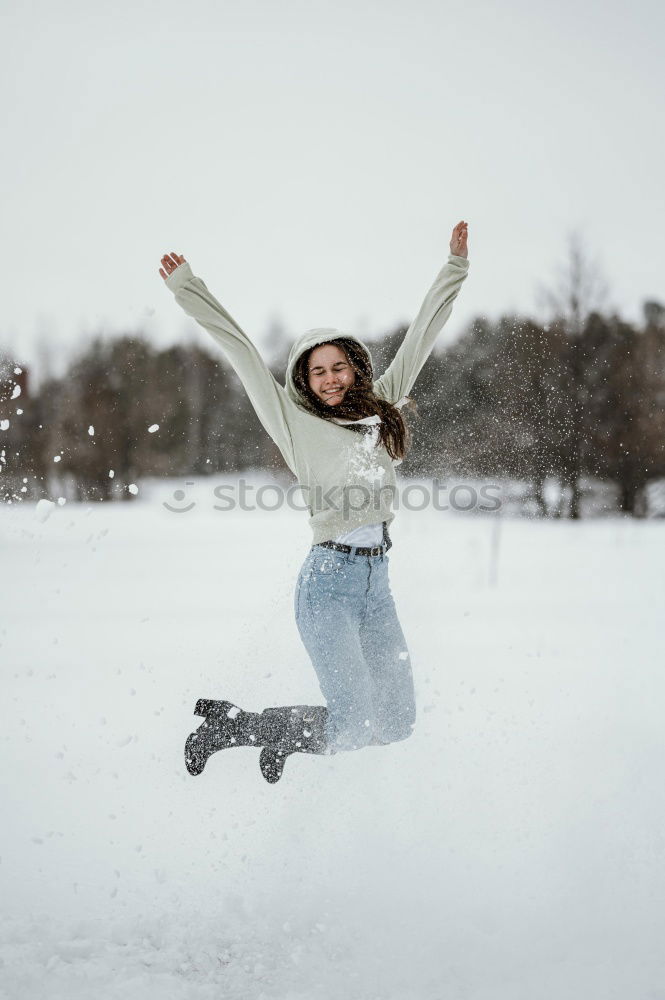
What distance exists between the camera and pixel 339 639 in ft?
8.09

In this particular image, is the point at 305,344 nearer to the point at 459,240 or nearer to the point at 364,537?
the point at 364,537

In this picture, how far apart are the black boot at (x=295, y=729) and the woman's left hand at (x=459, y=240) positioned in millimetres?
1774

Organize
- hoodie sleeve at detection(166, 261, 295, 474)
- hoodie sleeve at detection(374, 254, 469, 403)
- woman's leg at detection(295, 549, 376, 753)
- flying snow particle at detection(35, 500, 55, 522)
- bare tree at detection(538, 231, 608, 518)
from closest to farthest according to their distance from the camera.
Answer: woman's leg at detection(295, 549, 376, 753) < hoodie sleeve at detection(166, 261, 295, 474) < hoodie sleeve at detection(374, 254, 469, 403) < flying snow particle at detection(35, 500, 55, 522) < bare tree at detection(538, 231, 608, 518)

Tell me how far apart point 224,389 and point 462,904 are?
49.3 feet

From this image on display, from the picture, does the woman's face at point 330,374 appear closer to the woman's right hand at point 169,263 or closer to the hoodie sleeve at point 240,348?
the hoodie sleeve at point 240,348

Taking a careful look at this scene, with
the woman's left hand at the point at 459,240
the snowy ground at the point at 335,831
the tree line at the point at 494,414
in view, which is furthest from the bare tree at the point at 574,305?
the woman's left hand at the point at 459,240

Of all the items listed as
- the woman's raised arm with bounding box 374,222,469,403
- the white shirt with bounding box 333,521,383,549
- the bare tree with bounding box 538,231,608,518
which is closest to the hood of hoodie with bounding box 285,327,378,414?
the woman's raised arm with bounding box 374,222,469,403

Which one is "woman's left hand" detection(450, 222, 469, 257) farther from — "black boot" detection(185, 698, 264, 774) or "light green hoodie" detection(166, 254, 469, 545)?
"black boot" detection(185, 698, 264, 774)

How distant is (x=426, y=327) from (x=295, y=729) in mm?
1551

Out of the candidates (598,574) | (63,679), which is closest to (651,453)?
(598,574)

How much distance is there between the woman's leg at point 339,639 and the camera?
2.47 meters

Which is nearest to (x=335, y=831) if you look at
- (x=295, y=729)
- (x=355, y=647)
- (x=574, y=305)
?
(x=295, y=729)

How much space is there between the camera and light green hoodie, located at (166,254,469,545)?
2527 millimetres

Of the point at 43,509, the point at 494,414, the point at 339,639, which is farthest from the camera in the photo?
the point at 494,414
